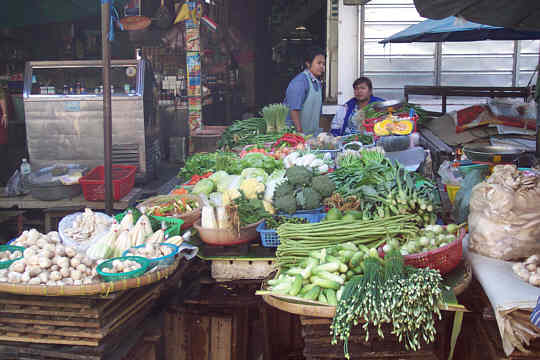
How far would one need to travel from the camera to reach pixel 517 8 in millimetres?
3568

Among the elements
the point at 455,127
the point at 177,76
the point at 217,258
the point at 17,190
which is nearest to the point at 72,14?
the point at 177,76

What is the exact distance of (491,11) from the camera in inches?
140

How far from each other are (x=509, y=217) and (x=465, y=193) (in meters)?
0.75

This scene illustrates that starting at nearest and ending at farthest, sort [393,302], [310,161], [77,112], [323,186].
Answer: [393,302]
[323,186]
[310,161]
[77,112]

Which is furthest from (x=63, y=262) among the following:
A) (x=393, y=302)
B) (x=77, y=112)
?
(x=77, y=112)

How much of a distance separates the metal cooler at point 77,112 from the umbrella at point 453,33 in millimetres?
4127

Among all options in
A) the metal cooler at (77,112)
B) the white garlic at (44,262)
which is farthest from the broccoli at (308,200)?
the metal cooler at (77,112)

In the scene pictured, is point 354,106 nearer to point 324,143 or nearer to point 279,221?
point 324,143

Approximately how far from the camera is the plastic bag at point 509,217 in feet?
9.05

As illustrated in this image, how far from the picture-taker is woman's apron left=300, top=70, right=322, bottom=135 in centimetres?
684

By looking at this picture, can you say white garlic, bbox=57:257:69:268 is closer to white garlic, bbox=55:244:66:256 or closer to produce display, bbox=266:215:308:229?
white garlic, bbox=55:244:66:256

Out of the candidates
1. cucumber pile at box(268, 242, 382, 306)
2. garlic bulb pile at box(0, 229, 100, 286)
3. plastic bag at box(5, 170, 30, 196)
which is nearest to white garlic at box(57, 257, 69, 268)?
garlic bulb pile at box(0, 229, 100, 286)

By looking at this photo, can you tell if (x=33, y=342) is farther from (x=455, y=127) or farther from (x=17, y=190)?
(x=455, y=127)

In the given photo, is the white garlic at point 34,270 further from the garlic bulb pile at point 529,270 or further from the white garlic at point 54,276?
the garlic bulb pile at point 529,270
